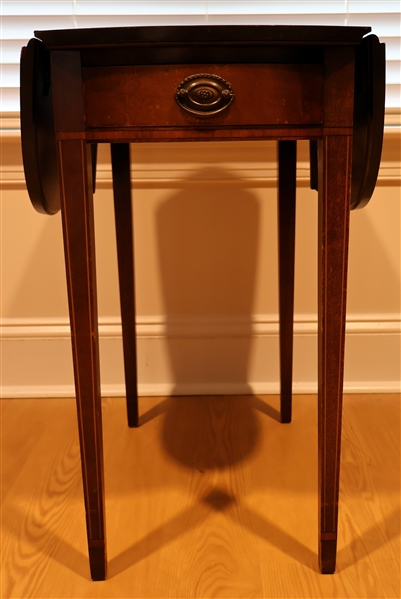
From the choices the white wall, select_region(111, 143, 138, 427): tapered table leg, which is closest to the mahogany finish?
select_region(111, 143, 138, 427): tapered table leg

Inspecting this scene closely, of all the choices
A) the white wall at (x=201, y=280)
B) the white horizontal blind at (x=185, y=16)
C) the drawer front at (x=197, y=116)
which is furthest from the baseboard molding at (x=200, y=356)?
the drawer front at (x=197, y=116)

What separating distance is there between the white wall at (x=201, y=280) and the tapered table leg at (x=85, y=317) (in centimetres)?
74

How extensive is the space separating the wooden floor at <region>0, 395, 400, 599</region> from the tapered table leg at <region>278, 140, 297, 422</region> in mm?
128

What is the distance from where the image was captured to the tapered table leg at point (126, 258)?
1.38 metres

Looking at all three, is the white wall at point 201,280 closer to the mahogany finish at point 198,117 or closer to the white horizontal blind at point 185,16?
the white horizontal blind at point 185,16

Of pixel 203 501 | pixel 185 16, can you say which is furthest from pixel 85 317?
pixel 185 16

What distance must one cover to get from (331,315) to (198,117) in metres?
0.38

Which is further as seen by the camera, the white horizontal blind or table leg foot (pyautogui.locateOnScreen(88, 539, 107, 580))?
the white horizontal blind

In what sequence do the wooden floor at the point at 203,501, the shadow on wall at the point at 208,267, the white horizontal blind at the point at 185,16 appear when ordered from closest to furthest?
the wooden floor at the point at 203,501 → the white horizontal blind at the point at 185,16 → the shadow on wall at the point at 208,267

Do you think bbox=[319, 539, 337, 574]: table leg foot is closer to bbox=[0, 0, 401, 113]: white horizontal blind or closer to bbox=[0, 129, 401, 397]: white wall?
bbox=[0, 129, 401, 397]: white wall

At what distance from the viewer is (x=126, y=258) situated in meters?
1.46

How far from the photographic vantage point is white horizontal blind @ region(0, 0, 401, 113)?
155cm

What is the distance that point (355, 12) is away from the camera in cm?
157

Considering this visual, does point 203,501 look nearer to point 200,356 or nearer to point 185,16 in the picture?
point 200,356
